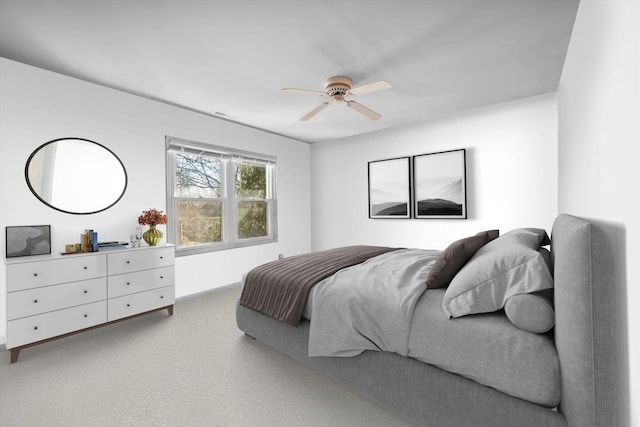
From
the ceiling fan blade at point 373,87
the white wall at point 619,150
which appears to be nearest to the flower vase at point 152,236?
the ceiling fan blade at point 373,87

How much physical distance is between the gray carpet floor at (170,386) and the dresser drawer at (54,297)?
38cm

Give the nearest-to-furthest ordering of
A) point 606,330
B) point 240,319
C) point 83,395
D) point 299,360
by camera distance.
→ point 606,330 < point 83,395 < point 299,360 < point 240,319

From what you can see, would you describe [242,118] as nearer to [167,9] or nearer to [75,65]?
[75,65]

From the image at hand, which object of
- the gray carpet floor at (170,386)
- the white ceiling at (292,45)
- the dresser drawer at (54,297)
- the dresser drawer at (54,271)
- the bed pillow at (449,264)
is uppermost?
the white ceiling at (292,45)

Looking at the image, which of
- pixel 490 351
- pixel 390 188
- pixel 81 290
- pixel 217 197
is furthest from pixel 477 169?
pixel 81 290

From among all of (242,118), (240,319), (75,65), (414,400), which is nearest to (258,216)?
(242,118)

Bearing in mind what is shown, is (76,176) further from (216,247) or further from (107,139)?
(216,247)

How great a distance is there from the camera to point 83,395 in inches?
76.2

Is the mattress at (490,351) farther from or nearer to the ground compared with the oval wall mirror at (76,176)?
nearer to the ground

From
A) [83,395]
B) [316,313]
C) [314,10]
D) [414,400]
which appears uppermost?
[314,10]

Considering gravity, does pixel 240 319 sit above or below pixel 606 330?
below

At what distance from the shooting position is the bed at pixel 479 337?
40.9 inches

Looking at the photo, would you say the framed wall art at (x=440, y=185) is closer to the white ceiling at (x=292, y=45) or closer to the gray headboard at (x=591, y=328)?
the white ceiling at (x=292, y=45)

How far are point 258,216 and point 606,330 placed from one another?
465 cm
